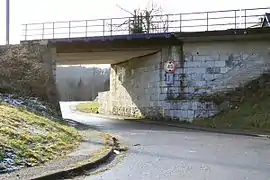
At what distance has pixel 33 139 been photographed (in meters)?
12.3

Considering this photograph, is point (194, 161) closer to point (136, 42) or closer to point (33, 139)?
point (33, 139)

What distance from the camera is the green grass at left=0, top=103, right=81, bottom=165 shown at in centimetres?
1048

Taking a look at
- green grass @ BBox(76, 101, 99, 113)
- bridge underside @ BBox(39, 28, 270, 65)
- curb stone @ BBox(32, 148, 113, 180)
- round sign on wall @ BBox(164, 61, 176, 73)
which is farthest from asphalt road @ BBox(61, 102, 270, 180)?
green grass @ BBox(76, 101, 99, 113)

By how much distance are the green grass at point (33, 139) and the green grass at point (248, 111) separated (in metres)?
10.6

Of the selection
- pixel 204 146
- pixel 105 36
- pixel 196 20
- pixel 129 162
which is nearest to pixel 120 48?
pixel 105 36

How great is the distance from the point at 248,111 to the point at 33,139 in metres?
15.3

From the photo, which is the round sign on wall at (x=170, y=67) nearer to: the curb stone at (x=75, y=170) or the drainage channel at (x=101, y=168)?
the drainage channel at (x=101, y=168)

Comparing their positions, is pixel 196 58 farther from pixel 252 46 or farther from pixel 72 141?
pixel 72 141

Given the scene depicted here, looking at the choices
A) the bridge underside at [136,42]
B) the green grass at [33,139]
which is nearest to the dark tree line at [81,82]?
the bridge underside at [136,42]

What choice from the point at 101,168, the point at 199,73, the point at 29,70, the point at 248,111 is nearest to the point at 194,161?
the point at 101,168

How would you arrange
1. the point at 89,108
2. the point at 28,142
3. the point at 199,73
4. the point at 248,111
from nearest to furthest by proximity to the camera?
the point at 28,142, the point at 248,111, the point at 199,73, the point at 89,108

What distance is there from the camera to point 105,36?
2917 centimetres

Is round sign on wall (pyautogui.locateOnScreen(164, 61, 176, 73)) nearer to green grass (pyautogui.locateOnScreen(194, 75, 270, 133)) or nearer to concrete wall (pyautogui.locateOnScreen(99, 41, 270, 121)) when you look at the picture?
concrete wall (pyautogui.locateOnScreen(99, 41, 270, 121))

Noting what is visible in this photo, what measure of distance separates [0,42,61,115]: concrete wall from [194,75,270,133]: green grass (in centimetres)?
949
